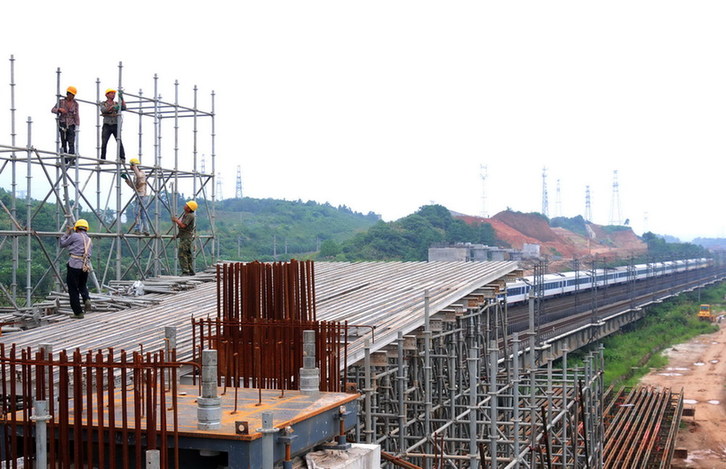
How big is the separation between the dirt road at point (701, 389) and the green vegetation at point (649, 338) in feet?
2.41

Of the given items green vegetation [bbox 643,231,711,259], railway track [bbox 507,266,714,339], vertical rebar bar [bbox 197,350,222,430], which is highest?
green vegetation [bbox 643,231,711,259]

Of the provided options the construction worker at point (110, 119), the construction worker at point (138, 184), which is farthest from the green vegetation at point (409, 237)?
the construction worker at point (110, 119)

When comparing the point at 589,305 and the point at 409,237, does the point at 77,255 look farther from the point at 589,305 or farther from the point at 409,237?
the point at 409,237

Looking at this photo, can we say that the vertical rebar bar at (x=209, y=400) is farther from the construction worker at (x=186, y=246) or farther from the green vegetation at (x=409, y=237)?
the green vegetation at (x=409, y=237)

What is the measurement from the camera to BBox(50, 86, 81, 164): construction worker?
1638cm

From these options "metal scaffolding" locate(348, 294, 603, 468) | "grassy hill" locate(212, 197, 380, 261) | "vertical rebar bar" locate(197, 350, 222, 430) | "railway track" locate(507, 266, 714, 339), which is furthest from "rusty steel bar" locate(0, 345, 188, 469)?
"grassy hill" locate(212, 197, 380, 261)

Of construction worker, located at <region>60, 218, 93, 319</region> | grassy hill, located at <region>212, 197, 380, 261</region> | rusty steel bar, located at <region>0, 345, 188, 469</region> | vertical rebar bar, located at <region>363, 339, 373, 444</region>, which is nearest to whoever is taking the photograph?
rusty steel bar, located at <region>0, 345, 188, 469</region>

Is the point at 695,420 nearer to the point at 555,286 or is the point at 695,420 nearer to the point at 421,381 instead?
the point at 555,286

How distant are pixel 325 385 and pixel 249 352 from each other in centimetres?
88

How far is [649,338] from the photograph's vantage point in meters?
55.9

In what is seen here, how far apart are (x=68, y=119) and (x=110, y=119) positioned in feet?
5.87

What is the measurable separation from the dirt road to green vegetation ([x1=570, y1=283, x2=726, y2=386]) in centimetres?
73

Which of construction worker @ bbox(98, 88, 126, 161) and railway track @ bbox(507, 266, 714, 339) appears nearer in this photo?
construction worker @ bbox(98, 88, 126, 161)

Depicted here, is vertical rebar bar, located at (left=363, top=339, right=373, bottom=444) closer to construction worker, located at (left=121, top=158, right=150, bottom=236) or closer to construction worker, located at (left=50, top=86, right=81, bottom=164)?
construction worker, located at (left=50, top=86, right=81, bottom=164)
